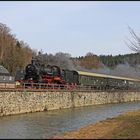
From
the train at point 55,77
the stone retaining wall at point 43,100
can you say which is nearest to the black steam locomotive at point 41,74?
the train at point 55,77

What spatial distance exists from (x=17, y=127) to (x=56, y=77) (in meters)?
24.0

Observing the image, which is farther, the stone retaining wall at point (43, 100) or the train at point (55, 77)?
the train at point (55, 77)

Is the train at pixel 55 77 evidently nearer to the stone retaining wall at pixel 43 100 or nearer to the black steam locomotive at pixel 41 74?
the black steam locomotive at pixel 41 74

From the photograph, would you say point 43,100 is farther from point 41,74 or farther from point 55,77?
point 55,77

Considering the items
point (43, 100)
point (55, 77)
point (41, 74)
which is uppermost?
point (41, 74)

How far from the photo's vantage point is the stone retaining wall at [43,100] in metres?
34.0

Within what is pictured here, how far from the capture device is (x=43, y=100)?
4088cm

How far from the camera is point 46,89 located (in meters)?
42.2

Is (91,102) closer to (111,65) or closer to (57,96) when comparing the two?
(57,96)

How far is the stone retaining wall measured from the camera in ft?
112

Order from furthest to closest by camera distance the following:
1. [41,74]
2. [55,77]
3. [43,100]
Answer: [55,77]
[41,74]
[43,100]

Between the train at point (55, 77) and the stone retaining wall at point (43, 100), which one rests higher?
the train at point (55, 77)

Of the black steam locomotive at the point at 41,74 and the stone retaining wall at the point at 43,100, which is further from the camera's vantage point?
the black steam locomotive at the point at 41,74

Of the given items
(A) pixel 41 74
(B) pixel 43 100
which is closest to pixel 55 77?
(A) pixel 41 74
